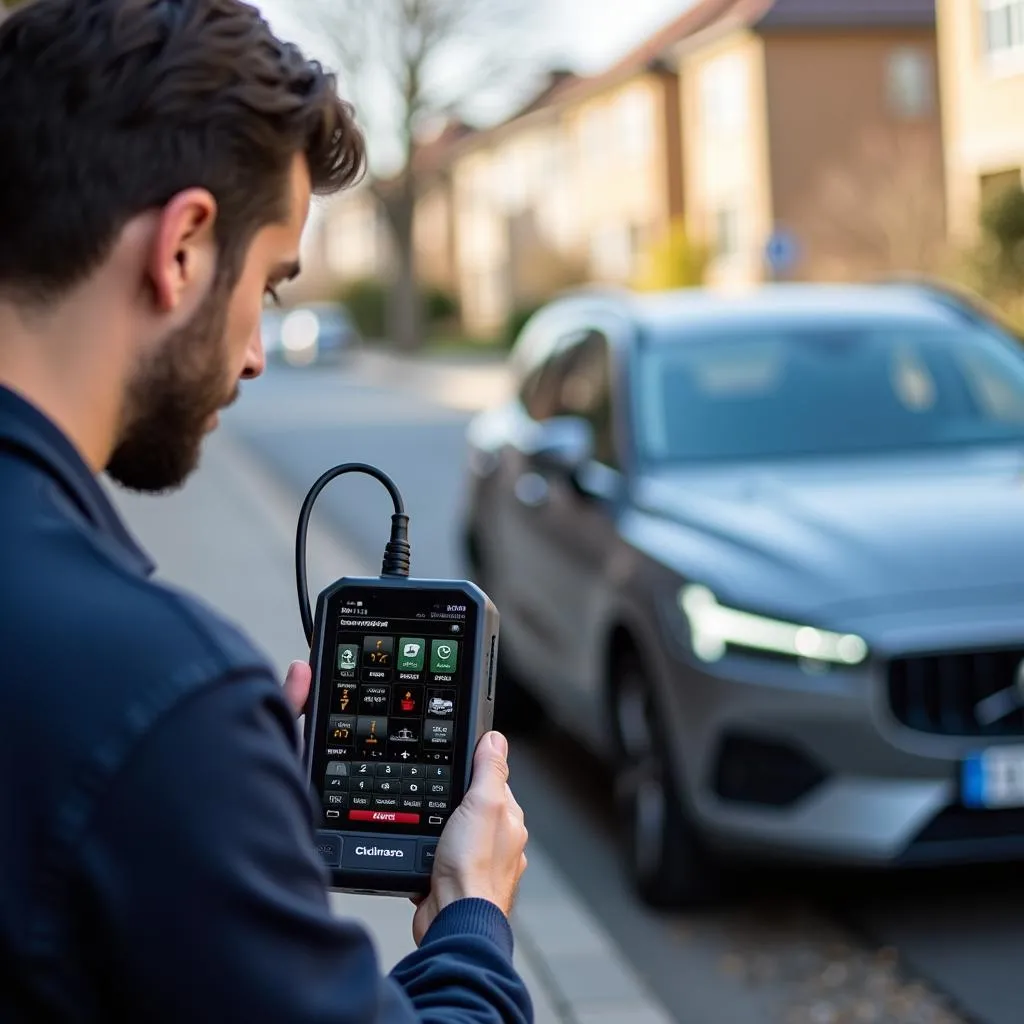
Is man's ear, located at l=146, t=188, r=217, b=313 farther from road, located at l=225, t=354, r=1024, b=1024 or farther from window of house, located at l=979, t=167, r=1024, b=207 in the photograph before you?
window of house, located at l=979, t=167, r=1024, b=207

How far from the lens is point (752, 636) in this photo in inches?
192

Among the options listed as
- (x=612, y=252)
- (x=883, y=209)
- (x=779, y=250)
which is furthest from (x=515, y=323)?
(x=779, y=250)

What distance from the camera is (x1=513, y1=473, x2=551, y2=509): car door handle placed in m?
6.68

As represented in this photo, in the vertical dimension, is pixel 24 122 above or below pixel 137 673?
above

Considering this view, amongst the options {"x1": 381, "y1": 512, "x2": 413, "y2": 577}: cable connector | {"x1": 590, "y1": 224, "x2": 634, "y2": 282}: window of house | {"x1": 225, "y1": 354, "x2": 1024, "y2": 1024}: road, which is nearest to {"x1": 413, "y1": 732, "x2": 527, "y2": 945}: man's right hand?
{"x1": 381, "y1": 512, "x2": 413, "y2": 577}: cable connector

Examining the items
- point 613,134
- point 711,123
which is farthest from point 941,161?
point 613,134

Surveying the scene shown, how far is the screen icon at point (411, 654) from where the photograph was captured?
1.76 metres

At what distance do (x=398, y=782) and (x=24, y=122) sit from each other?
731 mm

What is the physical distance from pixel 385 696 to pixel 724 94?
44.5 meters

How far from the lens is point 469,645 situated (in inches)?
69.3

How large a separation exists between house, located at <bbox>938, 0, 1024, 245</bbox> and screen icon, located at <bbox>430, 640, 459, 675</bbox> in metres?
27.1

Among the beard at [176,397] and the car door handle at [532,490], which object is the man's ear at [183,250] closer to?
the beard at [176,397]

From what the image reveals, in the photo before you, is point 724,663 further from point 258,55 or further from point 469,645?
point 258,55

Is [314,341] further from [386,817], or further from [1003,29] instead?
[386,817]
